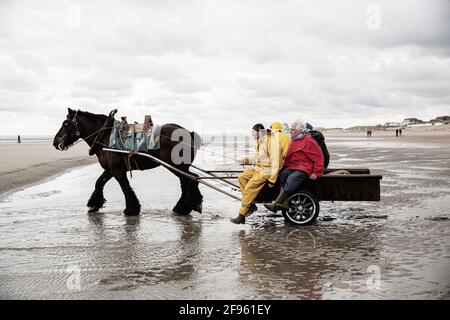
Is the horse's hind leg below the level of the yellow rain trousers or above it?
below

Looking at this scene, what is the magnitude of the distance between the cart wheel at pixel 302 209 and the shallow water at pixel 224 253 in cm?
18

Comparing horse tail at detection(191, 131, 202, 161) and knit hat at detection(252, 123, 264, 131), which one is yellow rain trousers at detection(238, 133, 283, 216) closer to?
knit hat at detection(252, 123, 264, 131)

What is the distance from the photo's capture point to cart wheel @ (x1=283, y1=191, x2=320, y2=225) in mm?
7988

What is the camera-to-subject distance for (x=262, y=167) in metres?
8.10

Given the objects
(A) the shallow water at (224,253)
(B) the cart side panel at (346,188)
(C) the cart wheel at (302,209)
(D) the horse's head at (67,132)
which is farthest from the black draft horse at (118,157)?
(B) the cart side panel at (346,188)

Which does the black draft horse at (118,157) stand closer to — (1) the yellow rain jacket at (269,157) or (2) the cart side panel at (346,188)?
(1) the yellow rain jacket at (269,157)

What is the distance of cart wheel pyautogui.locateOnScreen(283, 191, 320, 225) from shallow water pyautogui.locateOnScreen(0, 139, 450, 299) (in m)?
A: 0.18

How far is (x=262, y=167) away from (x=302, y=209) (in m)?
1.08

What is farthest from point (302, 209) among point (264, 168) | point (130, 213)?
point (130, 213)

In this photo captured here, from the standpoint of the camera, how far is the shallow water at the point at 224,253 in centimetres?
477

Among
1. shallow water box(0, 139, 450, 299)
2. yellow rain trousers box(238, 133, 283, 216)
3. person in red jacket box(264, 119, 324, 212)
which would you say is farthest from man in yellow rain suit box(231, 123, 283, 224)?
shallow water box(0, 139, 450, 299)

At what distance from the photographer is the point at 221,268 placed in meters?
5.52

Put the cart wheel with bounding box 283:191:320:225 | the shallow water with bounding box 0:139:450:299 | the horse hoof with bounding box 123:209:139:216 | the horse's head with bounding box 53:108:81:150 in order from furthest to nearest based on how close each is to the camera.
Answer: the horse's head with bounding box 53:108:81:150
the horse hoof with bounding box 123:209:139:216
the cart wheel with bounding box 283:191:320:225
the shallow water with bounding box 0:139:450:299
